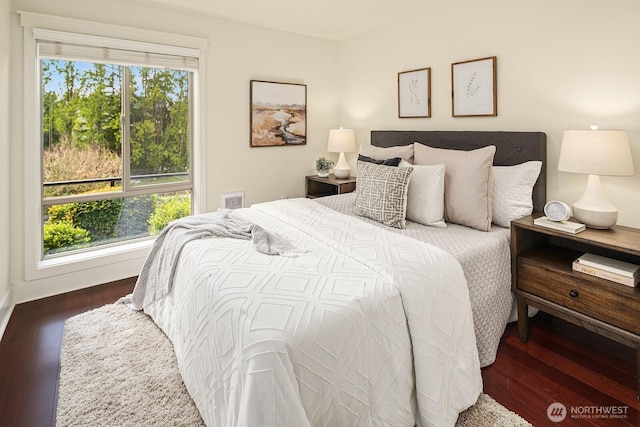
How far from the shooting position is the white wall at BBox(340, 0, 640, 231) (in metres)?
2.22

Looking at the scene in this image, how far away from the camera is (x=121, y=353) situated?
7.20 feet

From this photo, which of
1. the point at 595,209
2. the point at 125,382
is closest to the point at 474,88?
the point at 595,209

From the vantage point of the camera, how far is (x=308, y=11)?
3.44 meters

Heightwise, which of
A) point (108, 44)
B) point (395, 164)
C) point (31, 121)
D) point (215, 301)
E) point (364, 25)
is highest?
point (364, 25)

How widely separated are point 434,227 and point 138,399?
2.00m

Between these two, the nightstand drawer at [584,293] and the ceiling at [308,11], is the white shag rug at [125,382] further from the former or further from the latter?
the ceiling at [308,11]

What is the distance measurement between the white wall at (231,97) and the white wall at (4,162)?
100 millimetres

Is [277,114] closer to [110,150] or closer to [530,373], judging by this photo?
[110,150]

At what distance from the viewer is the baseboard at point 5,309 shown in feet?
8.09

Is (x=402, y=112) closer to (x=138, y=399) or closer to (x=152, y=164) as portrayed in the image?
(x=152, y=164)

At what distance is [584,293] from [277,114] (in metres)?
3.22

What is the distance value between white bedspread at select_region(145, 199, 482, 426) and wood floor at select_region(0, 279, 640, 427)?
0.32 metres

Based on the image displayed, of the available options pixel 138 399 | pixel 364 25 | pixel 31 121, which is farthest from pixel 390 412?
pixel 364 25

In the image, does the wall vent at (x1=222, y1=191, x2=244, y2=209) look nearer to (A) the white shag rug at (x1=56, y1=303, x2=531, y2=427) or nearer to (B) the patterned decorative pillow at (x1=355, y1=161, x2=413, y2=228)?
(A) the white shag rug at (x1=56, y1=303, x2=531, y2=427)
